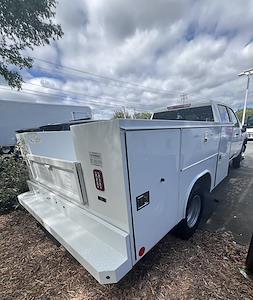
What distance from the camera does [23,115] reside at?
39.3 ft

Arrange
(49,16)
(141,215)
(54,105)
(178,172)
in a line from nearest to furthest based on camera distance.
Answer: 1. (141,215)
2. (178,172)
3. (49,16)
4. (54,105)

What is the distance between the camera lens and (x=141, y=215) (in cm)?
160

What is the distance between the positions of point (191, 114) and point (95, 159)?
3.11 m

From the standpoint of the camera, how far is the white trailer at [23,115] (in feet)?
36.9

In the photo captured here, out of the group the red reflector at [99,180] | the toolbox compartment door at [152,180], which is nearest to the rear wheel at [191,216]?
the toolbox compartment door at [152,180]

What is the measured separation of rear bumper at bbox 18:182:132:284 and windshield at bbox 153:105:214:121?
306 cm

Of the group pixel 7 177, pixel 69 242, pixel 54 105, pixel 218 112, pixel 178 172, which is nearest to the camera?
pixel 69 242

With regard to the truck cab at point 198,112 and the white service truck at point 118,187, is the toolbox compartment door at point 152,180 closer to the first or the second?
the white service truck at point 118,187

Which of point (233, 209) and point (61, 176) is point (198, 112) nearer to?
point (233, 209)

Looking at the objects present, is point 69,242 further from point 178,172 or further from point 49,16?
point 49,16

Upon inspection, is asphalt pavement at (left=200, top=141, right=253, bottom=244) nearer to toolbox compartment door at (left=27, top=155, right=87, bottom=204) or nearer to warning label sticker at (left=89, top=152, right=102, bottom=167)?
toolbox compartment door at (left=27, top=155, right=87, bottom=204)

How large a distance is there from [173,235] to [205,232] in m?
0.60

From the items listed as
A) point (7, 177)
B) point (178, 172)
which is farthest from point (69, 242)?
point (7, 177)

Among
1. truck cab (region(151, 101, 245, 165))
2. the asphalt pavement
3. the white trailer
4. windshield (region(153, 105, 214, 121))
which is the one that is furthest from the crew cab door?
the white trailer
